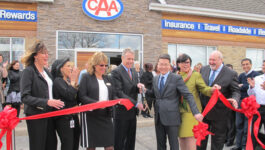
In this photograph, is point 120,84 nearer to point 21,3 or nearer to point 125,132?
point 125,132

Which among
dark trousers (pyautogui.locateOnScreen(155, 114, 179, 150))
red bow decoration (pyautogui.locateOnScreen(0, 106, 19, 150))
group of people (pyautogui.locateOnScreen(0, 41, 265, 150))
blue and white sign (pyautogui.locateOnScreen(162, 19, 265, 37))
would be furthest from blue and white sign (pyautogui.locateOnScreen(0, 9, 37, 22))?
dark trousers (pyautogui.locateOnScreen(155, 114, 179, 150))

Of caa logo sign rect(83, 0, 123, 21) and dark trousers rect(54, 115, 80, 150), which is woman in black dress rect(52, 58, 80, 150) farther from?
caa logo sign rect(83, 0, 123, 21)

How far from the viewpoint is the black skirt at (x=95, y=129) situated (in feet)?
11.5

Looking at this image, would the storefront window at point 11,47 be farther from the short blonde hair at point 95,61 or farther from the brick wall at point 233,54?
the brick wall at point 233,54

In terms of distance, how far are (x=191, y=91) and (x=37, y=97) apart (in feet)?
→ 8.49

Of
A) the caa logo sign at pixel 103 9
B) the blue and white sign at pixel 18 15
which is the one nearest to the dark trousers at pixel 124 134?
the caa logo sign at pixel 103 9

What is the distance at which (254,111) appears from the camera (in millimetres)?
3871

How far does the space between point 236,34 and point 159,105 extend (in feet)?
38.4

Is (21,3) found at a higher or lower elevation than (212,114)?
higher

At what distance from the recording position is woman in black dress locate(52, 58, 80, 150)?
3424 mm

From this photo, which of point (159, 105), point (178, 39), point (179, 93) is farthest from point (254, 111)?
point (178, 39)

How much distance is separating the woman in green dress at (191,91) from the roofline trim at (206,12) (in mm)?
8152

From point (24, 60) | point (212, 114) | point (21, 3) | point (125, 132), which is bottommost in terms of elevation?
point (125, 132)

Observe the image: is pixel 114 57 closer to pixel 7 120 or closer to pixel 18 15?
pixel 18 15
